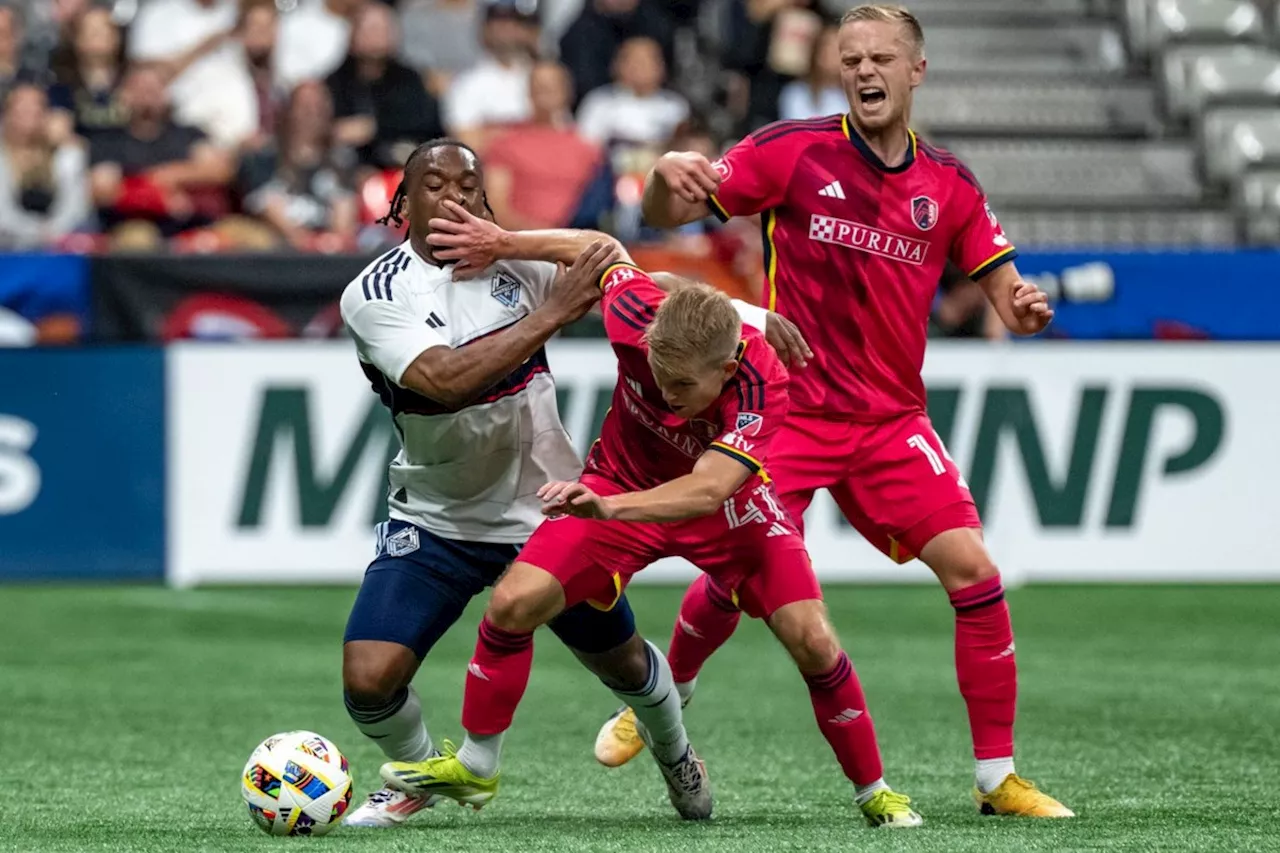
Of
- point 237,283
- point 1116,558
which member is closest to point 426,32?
point 237,283

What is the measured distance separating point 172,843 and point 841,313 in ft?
7.97

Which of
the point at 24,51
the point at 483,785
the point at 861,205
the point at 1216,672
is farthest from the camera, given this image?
the point at 24,51

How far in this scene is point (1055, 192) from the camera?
15375 mm

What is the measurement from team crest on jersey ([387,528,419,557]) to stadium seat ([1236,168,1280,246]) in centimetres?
965

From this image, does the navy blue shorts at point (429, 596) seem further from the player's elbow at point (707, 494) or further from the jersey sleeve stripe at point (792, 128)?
the jersey sleeve stripe at point (792, 128)

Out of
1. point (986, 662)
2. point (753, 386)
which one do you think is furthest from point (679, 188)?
point (986, 662)

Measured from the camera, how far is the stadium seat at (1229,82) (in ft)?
51.4

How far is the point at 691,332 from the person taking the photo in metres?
5.48

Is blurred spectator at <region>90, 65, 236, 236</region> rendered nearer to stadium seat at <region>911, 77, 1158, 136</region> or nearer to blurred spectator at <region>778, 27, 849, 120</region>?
blurred spectator at <region>778, 27, 849, 120</region>

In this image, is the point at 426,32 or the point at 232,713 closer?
the point at 232,713

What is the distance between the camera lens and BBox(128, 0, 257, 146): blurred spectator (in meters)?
14.3

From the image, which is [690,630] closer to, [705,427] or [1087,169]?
[705,427]

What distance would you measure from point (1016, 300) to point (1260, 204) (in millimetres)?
9287

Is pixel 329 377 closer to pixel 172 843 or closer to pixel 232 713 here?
pixel 232 713
